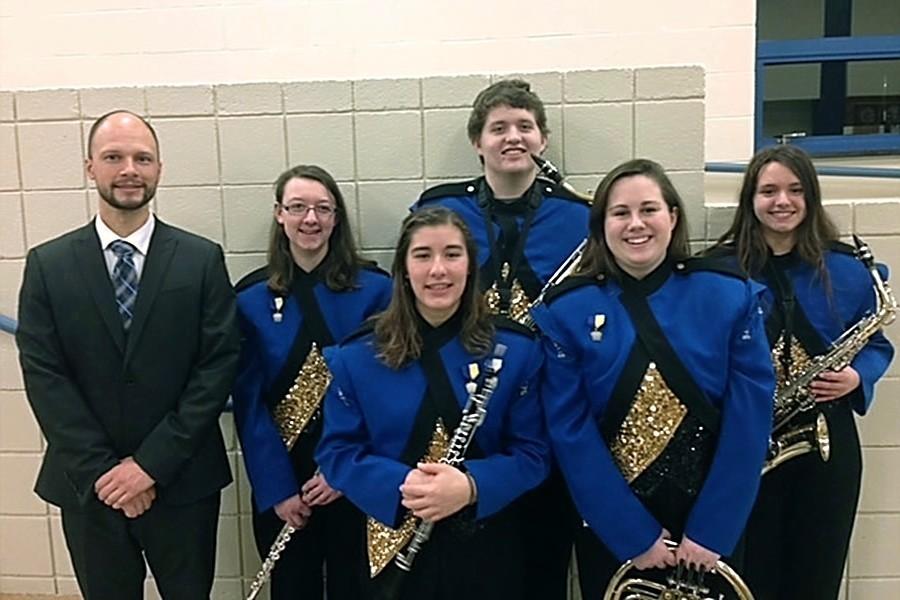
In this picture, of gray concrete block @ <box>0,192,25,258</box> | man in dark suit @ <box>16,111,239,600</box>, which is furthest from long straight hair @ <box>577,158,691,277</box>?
gray concrete block @ <box>0,192,25,258</box>

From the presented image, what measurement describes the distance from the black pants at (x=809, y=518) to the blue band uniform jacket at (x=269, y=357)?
1050 mm

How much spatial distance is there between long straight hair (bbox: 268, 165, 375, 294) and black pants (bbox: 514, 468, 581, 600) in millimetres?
668

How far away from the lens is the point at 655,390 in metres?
1.68

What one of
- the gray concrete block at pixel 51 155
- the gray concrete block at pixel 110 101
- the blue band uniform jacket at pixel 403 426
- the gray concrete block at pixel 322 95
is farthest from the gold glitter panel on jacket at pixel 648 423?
the gray concrete block at pixel 51 155

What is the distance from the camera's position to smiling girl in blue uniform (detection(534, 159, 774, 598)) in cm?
166

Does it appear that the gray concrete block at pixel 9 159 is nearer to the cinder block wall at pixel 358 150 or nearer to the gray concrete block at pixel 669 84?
the cinder block wall at pixel 358 150

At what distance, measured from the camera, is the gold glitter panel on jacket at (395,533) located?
1696 millimetres

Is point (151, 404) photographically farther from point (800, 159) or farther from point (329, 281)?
point (800, 159)

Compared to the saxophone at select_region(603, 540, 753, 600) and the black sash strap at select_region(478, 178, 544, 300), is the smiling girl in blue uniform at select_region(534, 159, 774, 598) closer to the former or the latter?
the saxophone at select_region(603, 540, 753, 600)

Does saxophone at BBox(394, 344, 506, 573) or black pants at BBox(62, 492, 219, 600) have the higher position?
saxophone at BBox(394, 344, 506, 573)

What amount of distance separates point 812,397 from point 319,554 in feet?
4.05

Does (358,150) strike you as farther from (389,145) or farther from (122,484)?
(122,484)

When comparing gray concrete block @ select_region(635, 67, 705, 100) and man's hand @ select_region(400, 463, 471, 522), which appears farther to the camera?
gray concrete block @ select_region(635, 67, 705, 100)

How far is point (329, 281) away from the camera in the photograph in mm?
2039
